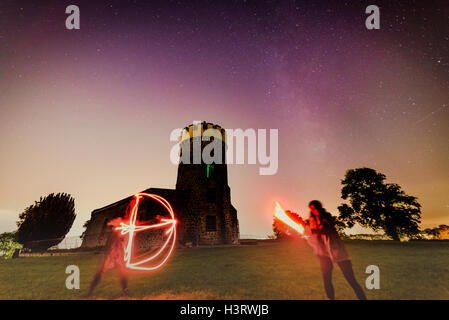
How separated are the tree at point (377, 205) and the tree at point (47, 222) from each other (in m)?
41.1

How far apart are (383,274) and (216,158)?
2118 centimetres

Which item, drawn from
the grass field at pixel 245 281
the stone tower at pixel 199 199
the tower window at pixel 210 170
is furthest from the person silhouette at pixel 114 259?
the tower window at pixel 210 170

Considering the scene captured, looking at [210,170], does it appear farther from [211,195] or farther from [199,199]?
[199,199]

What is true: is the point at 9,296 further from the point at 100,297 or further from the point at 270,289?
the point at 270,289

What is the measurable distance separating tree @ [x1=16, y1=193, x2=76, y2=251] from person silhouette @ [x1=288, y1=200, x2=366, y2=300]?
33.0m

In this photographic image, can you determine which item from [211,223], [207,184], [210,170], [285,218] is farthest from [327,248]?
Answer: [210,170]

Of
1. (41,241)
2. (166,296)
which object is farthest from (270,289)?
(41,241)

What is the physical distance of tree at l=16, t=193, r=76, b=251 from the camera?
26.5m

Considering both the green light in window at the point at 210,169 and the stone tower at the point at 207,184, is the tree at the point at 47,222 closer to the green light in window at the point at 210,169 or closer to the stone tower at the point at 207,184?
the stone tower at the point at 207,184

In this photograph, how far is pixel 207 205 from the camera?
25422 millimetres

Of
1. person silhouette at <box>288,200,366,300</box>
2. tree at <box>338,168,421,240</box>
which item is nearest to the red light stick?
person silhouette at <box>288,200,366,300</box>

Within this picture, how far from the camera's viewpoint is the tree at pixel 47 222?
86.9ft

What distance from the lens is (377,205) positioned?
25.8 m
